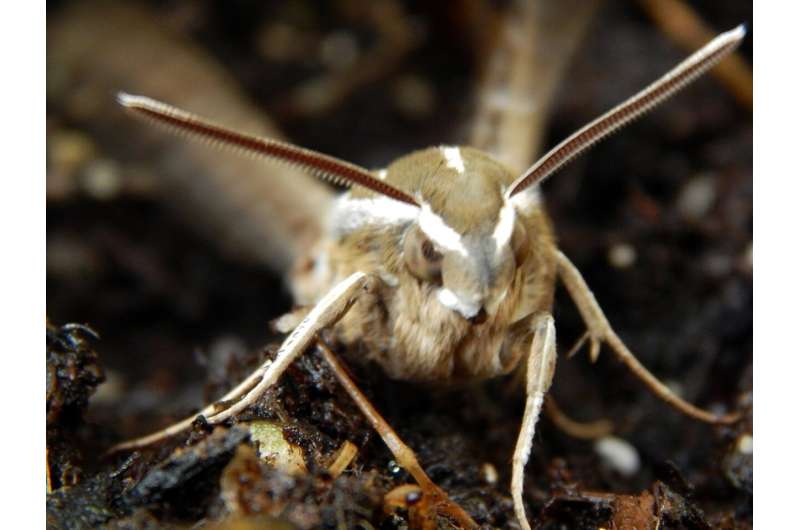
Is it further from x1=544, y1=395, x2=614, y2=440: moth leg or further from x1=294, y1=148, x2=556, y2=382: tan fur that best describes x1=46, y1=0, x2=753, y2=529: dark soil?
x1=294, y1=148, x2=556, y2=382: tan fur

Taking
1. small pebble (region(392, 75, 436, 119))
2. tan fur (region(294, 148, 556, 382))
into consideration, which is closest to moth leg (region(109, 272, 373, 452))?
tan fur (region(294, 148, 556, 382))

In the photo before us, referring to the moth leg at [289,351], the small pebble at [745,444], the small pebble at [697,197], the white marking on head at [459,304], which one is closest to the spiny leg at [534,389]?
the white marking on head at [459,304]

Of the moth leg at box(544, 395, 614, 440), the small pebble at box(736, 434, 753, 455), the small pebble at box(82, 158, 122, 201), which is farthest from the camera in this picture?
the small pebble at box(82, 158, 122, 201)

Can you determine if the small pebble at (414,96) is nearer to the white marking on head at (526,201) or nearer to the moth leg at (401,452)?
the white marking on head at (526,201)

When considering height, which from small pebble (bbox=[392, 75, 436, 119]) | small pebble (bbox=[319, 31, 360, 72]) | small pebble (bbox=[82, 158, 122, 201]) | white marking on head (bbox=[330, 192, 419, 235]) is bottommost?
white marking on head (bbox=[330, 192, 419, 235])

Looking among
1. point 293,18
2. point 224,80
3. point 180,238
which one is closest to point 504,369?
point 180,238

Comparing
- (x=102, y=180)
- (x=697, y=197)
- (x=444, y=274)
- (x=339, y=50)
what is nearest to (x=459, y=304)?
(x=444, y=274)

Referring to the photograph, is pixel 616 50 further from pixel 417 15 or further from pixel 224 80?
pixel 224 80

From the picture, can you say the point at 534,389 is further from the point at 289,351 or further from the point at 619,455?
the point at 619,455
